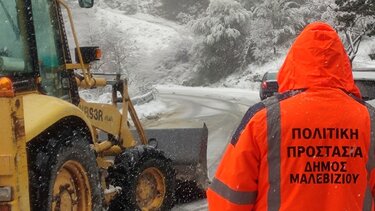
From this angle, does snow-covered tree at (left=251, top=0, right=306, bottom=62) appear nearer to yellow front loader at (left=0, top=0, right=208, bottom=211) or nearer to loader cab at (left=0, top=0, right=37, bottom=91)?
yellow front loader at (left=0, top=0, right=208, bottom=211)

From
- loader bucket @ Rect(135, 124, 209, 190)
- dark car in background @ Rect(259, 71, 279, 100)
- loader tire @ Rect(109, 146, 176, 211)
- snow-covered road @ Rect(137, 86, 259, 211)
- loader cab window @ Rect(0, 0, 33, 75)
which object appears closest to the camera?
loader cab window @ Rect(0, 0, 33, 75)

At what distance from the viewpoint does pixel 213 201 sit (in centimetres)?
233

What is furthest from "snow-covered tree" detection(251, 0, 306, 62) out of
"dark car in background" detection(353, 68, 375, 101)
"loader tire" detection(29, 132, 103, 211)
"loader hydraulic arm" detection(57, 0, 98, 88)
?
"loader tire" detection(29, 132, 103, 211)

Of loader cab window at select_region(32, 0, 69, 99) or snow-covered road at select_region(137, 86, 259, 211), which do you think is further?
snow-covered road at select_region(137, 86, 259, 211)

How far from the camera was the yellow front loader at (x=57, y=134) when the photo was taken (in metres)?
3.55

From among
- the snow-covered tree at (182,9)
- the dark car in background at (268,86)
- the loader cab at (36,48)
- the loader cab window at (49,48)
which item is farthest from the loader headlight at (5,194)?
the snow-covered tree at (182,9)

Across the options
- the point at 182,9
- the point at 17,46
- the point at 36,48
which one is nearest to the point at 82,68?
the point at 36,48

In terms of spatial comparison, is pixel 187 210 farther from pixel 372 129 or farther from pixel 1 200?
pixel 372 129

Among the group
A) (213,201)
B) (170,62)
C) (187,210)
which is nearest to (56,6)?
(187,210)

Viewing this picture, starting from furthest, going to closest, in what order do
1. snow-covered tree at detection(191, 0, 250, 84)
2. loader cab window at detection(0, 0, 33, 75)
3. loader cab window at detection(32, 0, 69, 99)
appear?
snow-covered tree at detection(191, 0, 250, 84) < loader cab window at detection(32, 0, 69, 99) < loader cab window at detection(0, 0, 33, 75)

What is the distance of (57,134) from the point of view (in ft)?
14.3

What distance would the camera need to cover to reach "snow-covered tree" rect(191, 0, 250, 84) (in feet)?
142

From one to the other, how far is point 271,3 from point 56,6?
38.1 meters

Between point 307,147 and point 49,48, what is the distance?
3.36 m
